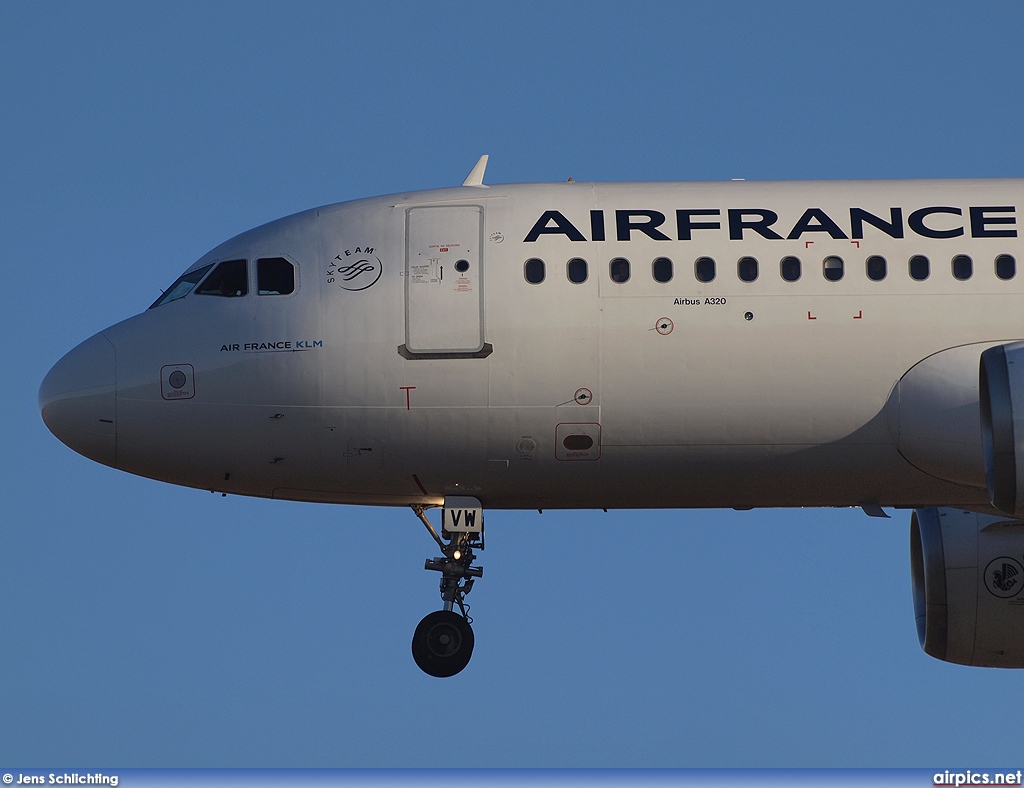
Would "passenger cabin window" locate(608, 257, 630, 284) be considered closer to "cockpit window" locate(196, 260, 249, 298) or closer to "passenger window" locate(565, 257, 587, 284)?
"passenger window" locate(565, 257, 587, 284)

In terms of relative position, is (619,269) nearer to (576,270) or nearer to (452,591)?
(576,270)

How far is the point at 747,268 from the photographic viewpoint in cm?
2448

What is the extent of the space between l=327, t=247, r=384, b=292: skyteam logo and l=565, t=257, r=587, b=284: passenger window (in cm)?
244

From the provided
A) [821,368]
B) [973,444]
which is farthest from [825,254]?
[973,444]

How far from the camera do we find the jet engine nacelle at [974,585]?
2903 centimetres

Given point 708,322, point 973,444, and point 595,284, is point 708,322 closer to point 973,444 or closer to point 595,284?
point 595,284

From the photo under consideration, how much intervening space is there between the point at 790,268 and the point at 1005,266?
273cm

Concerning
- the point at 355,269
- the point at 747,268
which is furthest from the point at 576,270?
the point at 355,269

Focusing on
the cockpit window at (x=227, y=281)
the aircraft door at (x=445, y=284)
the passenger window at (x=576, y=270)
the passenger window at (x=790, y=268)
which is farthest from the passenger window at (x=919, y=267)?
the cockpit window at (x=227, y=281)

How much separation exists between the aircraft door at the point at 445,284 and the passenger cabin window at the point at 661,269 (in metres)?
2.22

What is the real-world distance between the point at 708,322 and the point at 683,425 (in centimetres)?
134

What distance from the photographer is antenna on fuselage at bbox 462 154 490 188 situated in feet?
86.4

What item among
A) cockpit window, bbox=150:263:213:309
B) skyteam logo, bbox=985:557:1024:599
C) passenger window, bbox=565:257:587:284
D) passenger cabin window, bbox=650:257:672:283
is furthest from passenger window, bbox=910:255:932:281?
cockpit window, bbox=150:263:213:309

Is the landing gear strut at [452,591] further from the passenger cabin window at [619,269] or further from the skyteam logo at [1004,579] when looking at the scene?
the skyteam logo at [1004,579]
